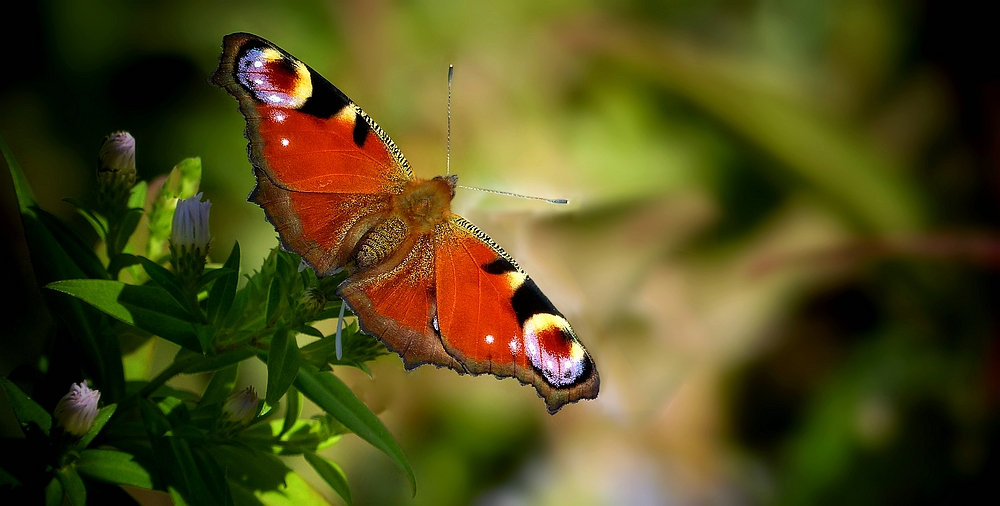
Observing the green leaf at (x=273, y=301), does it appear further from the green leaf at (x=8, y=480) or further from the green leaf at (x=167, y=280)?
the green leaf at (x=8, y=480)

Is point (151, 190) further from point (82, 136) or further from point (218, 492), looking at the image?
point (82, 136)

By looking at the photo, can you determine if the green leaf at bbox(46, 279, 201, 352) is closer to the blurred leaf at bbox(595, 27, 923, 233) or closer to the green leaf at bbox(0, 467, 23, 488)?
the green leaf at bbox(0, 467, 23, 488)

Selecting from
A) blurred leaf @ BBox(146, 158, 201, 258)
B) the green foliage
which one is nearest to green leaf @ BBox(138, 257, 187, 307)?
the green foliage

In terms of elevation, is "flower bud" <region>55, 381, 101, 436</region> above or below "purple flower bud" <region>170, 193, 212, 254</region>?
below

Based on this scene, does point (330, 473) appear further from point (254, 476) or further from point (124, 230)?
point (124, 230)

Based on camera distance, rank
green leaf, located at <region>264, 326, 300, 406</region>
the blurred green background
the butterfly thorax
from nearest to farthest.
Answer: green leaf, located at <region>264, 326, 300, 406</region> < the butterfly thorax < the blurred green background

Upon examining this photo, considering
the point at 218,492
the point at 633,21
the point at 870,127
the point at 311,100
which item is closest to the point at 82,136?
the point at 311,100

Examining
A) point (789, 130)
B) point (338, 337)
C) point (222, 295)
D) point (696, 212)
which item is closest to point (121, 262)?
point (222, 295)
